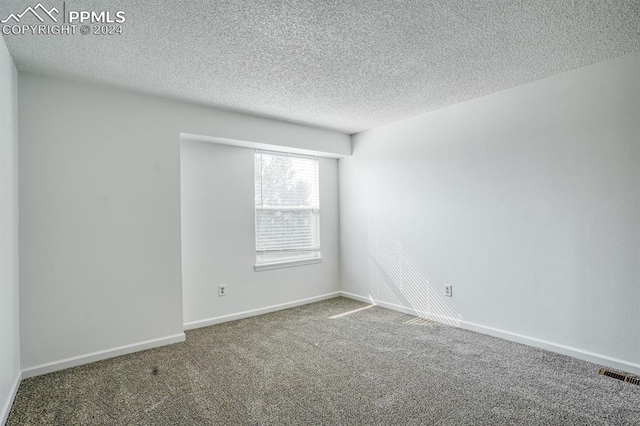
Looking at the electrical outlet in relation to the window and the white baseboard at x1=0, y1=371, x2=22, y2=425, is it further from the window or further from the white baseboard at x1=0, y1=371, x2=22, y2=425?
the white baseboard at x1=0, y1=371, x2=22, y2=425

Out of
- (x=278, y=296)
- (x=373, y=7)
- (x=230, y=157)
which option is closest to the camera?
(x=373, y=7)

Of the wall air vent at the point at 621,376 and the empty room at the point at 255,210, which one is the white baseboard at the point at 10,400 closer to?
the empty room at the point at 255,210

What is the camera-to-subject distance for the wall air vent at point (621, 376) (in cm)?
257

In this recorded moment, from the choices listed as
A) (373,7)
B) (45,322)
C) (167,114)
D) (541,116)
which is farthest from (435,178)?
(45,322)

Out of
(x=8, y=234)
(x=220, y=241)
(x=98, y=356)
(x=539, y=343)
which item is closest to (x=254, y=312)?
(x=220, y=241)

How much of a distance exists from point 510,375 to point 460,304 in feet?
3.90

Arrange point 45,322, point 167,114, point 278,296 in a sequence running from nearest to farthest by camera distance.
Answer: point 45,322, point 167,114, point 278,296

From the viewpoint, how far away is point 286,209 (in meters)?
4.85

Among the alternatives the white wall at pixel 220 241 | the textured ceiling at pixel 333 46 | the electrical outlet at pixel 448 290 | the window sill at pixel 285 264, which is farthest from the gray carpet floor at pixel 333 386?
the textured ceiling at pixel 333 46

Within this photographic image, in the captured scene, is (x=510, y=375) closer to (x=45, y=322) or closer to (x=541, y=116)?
(x=541, y=116)

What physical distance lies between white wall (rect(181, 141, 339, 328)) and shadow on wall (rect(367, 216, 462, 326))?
1.13 meters

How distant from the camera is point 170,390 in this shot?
8.30ft

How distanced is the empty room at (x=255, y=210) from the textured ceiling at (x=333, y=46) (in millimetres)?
21

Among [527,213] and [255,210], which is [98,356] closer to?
[255,210]
